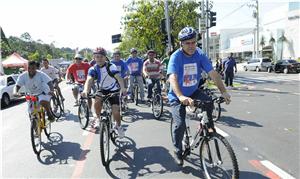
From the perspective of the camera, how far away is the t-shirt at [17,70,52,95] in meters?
7.48

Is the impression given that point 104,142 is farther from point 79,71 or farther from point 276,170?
point 79,71

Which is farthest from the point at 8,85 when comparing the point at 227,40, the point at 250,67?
the point at 227,40

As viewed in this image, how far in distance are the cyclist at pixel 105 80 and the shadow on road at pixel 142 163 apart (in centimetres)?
51

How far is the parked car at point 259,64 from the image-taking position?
38.1 m

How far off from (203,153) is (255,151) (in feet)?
5.96

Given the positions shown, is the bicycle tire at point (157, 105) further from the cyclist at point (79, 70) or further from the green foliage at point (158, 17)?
the green foliage at point (158, 17)

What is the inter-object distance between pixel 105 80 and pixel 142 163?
185cm

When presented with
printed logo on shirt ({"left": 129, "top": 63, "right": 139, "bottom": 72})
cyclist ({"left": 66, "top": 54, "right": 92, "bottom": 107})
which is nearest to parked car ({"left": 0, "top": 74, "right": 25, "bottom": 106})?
cyclist ({"left": 66, "top": 54, "right": 92, "bottom": 107})

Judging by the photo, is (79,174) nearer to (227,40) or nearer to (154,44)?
(154,44)

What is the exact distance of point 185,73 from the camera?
504 centimetres

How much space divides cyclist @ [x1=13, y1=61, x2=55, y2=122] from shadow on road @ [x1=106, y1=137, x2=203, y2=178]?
6.58 feet

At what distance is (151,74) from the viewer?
Answer: 10.2 meters

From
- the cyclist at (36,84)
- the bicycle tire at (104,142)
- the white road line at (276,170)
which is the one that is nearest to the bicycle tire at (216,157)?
the white road line at (276,170)

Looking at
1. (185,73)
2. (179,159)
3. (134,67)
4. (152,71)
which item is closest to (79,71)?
(152,71)
